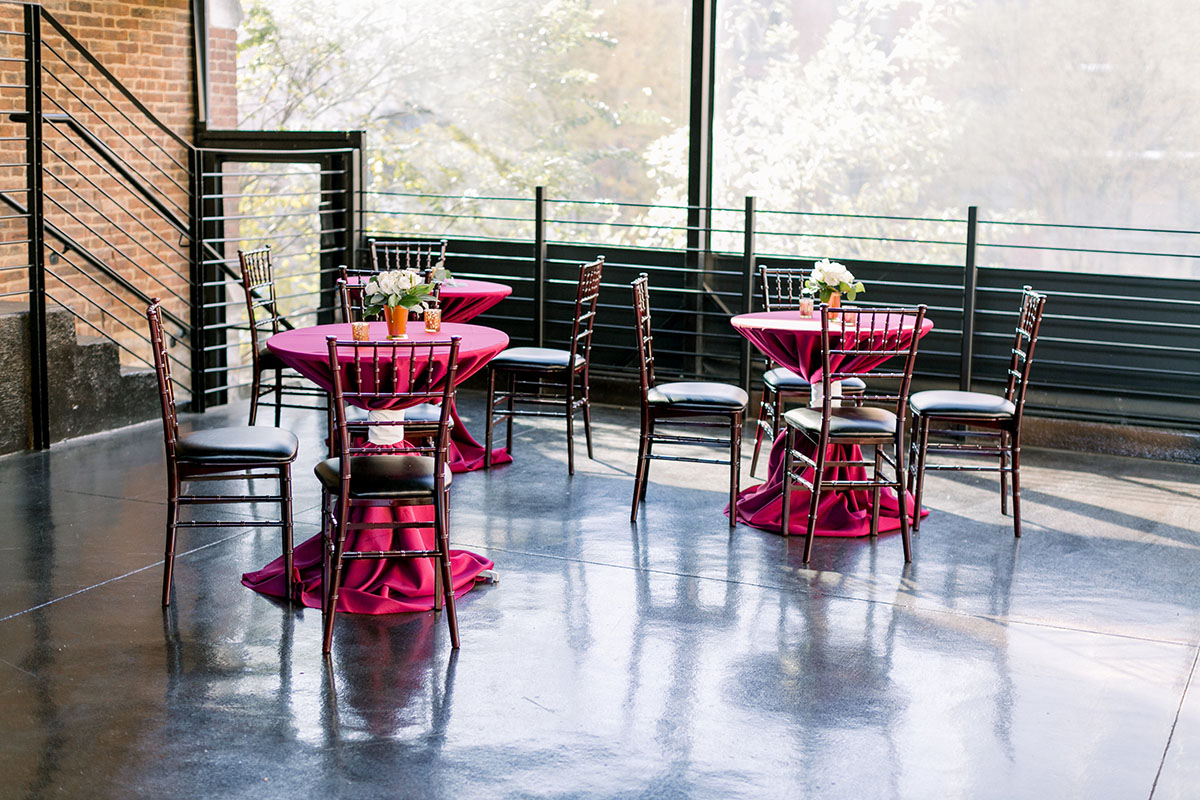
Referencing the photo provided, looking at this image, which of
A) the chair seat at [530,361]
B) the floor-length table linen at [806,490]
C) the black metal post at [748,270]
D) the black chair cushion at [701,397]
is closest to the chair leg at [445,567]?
the black chair cushion at [701,397]

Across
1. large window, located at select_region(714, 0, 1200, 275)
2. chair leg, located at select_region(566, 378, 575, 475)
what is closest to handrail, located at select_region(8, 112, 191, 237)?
chair leg, located at select_region(566, 378, 575, 475)

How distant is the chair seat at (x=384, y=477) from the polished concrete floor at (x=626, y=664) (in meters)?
0.53

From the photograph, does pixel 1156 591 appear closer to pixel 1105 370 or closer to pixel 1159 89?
pixel 1105 370

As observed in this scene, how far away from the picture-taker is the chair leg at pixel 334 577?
4.32 meters

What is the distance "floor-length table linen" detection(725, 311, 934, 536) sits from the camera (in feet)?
19.0

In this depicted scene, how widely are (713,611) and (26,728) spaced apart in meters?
2.39

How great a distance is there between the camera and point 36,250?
23.8 feet

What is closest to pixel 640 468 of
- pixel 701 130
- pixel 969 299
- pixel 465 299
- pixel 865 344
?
pixel 865 344

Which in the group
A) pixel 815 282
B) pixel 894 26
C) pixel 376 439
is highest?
pixel 894 26

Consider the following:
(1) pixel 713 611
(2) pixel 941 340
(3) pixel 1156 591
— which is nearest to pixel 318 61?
(2) pixel 941 340

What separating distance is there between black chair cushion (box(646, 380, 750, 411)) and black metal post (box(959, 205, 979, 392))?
229 cm

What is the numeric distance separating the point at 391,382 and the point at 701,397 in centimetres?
179

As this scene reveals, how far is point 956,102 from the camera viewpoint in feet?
27.3

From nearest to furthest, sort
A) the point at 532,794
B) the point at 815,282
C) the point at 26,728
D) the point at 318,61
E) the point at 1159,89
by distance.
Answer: the point at 532,794
the point at 26,728
the point at 815,282
the point at 1159,89
the point at 318,61
